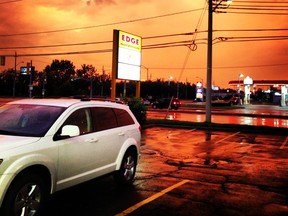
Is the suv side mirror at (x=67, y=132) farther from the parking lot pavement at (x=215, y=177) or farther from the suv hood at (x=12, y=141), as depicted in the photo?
the parking lot pavement at (x=215, y=177)

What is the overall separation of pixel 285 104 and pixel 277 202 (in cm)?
6562

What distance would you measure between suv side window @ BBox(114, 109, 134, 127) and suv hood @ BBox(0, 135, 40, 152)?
2.51 meters

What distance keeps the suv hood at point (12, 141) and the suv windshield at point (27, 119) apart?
0.20 meters

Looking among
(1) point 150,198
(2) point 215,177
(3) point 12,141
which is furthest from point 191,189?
(3) point 12,141

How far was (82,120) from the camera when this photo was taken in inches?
249

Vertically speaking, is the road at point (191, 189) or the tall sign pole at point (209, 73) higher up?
the tall sign pole at point (209, 73)

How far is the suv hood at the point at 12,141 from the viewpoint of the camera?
4.70m

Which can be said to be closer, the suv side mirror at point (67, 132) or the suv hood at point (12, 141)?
the suv hood at point (12, 141)

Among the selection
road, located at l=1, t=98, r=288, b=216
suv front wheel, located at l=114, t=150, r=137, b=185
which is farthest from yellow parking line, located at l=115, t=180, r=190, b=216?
suv front wheel, located at l=114, t=150, r=137, b=185

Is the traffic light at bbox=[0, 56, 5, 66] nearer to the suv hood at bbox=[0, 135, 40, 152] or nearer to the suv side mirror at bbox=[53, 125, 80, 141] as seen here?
the suv side mirror at bbox=[53, 125, 80, 141]

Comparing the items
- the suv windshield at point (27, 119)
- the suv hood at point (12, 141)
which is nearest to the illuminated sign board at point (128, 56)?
the suv windshield at point (27, 119)

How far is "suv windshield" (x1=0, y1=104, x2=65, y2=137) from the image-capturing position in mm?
5477

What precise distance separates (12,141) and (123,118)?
3122mm

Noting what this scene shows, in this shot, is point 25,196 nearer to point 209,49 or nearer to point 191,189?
point 191,189
